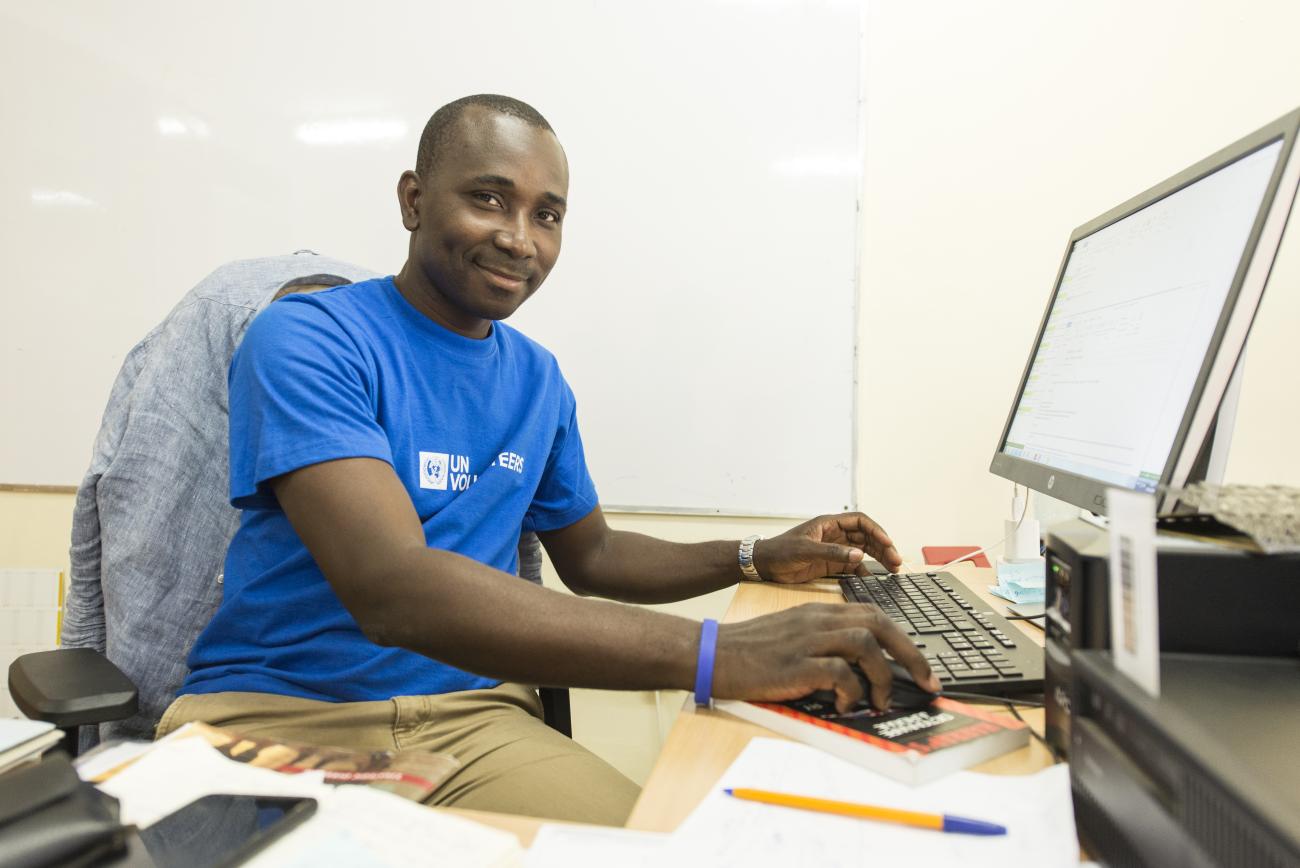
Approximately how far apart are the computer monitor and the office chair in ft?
→ 3.46

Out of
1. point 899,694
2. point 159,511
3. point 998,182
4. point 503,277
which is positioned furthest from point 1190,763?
point 998,182

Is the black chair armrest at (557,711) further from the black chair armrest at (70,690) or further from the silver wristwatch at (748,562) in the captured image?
the black chair armrest at (70,690)

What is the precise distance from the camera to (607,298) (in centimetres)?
177

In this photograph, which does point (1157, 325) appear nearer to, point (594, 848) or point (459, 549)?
point (594, 848)

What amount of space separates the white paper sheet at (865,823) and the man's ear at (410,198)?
901 millimetres

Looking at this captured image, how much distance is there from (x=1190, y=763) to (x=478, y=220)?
3.27 ft

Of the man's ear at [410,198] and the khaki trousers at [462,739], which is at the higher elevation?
the man's ear at [410,198]

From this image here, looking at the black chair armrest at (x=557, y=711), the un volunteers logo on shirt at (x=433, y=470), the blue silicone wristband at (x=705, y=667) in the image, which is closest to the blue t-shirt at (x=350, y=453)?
the un volunteers logo on shirt at (x=433, y=470)

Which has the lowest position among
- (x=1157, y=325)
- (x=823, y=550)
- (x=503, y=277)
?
(x=823, y=550)

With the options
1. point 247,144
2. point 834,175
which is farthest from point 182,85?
point 834,175

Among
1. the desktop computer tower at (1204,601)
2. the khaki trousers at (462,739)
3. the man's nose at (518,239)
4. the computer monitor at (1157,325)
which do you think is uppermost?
the man's nose at (518,239)

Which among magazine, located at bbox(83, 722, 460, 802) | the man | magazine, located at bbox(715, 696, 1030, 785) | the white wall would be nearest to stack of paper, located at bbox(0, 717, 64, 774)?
magazine, located at bbox(83, 722, 460, 802)

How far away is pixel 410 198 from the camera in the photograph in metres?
1.18

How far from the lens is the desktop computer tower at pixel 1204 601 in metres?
0.52
